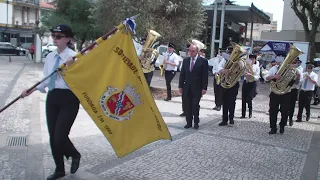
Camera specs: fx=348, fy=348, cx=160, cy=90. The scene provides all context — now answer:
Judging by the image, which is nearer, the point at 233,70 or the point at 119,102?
the point at 119,102

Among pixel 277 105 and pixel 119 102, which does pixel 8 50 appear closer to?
pixel 277 105

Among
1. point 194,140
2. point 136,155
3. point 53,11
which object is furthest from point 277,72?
point 53,11

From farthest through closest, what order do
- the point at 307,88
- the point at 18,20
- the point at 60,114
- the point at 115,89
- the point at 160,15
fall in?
1. the point at 18,20
2. the point at 160,15
3. the point at 307,88
4. the point at 60,114
5. the point at 115,89

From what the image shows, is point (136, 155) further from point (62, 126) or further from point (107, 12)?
point (107, 12)

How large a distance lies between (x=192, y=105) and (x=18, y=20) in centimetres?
5692

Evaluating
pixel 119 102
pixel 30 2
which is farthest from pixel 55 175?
pixel 30 2

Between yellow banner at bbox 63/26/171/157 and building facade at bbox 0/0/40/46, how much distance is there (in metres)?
53.3

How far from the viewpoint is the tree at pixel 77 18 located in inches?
1017

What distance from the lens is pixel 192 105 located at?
7734mm

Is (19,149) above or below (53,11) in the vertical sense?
below

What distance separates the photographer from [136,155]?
553 cm

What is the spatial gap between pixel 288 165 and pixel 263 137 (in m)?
1.84

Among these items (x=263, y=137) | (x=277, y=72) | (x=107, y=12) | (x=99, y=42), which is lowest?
(x=263, y=137)

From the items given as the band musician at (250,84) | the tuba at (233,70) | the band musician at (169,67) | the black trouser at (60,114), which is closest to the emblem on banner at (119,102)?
the black trouser at (60,114)
